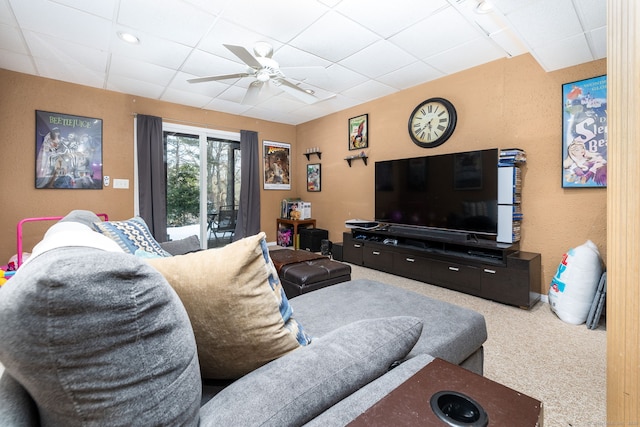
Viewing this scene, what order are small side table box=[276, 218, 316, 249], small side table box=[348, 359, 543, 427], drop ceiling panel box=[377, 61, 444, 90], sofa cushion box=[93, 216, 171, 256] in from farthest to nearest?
1. small side table box=[276, 218, 316, 249]
2. drop ceiling panel box=[377, 61, 444, 90]
3. sofa cushion box=[93, 216, 171, 256]
4. small side table box=[348, 359, 543, 427]

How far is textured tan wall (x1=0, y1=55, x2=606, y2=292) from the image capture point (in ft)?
9.34

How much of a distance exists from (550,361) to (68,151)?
536cm

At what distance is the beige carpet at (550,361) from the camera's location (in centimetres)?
149

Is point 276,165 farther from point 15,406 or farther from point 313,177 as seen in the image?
point 15,406

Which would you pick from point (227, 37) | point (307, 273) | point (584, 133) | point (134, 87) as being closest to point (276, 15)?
point (227, 37)

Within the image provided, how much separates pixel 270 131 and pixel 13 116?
352 centimetres

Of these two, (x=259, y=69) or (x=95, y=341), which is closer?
(x=95, y=341)

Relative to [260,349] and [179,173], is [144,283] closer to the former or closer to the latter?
[260,349]

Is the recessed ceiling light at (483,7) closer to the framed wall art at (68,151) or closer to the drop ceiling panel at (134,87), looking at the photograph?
the drop ceiling panel at (134,87)

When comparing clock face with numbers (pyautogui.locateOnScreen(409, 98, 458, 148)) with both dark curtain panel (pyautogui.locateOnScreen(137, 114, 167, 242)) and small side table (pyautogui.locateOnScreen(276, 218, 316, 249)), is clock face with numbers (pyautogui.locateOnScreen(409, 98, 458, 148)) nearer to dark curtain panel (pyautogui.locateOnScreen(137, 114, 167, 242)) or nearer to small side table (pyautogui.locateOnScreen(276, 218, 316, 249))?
small side table (pyautogui.locateOnScreen(276, 218, 316, 249))

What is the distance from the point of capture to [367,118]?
182 inches

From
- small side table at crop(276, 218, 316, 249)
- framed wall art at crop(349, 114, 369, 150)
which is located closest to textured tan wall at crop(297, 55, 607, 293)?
framed wall art at crop(349, 114, 369, 150)

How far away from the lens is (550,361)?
190cm

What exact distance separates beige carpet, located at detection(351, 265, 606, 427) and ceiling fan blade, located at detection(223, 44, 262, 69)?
9.25 feet
